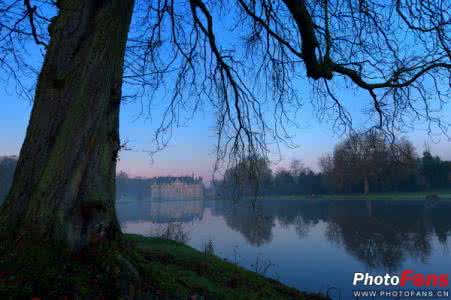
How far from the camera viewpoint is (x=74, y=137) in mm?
2787

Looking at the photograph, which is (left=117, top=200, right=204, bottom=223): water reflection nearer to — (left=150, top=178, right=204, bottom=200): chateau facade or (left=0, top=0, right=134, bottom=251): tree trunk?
(left=0, top=0, right=134, bottom=251): tree trunk

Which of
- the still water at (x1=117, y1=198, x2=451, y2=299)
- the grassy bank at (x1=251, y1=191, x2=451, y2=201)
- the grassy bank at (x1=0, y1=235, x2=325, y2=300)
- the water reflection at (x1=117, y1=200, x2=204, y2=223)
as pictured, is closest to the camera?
the grassy bank at (x1=0, y1=235, x2=325, y2=300)

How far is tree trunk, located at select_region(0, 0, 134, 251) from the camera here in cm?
268

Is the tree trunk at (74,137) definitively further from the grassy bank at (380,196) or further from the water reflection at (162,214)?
the grassy bank at (380,196)

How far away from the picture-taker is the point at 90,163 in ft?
9.33

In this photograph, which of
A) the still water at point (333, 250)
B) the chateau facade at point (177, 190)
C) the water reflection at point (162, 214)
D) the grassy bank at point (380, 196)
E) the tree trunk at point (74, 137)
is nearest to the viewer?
the tree trunk at point (74, 137)

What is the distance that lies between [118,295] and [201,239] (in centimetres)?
1236

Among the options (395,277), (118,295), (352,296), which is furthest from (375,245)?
(118,295)

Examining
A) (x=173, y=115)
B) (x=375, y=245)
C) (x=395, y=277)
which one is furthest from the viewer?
(x=375, y=245)

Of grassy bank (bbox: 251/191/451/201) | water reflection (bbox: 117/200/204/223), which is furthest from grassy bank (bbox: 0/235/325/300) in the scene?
grassy bank (bbox: 251/191/451/201)

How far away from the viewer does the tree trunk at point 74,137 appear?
268cm

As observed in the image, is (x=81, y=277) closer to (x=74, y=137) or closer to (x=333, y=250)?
(x=74, y=137)

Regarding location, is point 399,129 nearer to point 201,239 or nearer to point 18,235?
point 18,235

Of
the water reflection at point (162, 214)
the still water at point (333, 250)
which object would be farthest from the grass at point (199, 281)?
the water reflection at point (162, 214)
